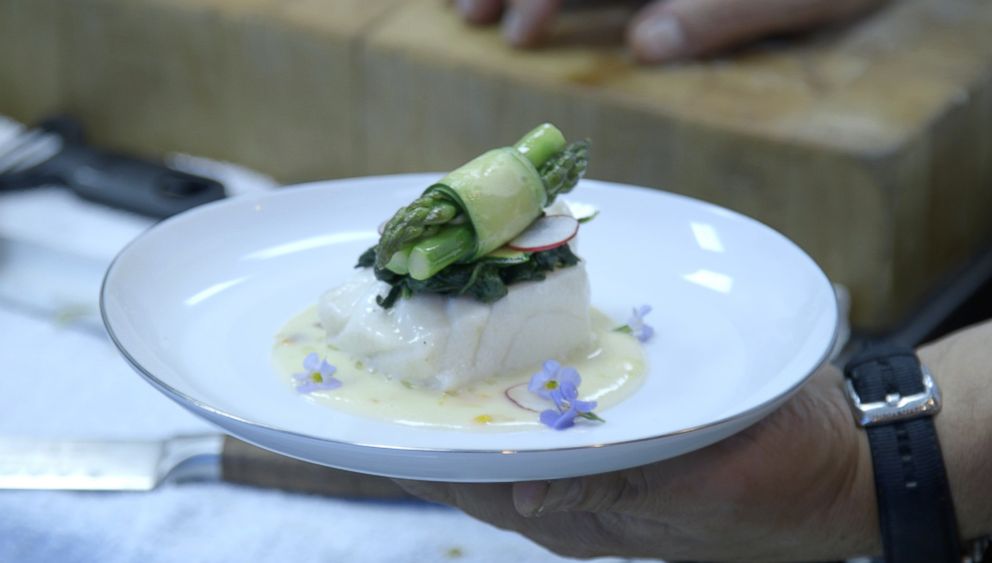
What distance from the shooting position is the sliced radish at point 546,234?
120 centimetres

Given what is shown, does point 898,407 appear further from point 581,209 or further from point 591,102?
point 591,102

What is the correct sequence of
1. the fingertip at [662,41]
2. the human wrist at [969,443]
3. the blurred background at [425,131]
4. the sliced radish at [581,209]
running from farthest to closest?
the fingertip at [662,41] → the blurred background at [425,131] → the sliced radish at [581,209] → the human wrist at [969,443]

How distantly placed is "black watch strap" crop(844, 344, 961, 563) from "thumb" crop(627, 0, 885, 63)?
3.44 feet

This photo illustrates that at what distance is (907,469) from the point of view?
127 cm

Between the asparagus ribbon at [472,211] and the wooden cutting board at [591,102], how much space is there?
862 mm

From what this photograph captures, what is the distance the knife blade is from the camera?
1323 mm

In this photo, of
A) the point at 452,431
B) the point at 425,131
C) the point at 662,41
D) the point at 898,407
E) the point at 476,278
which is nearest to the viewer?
the point at 452,431

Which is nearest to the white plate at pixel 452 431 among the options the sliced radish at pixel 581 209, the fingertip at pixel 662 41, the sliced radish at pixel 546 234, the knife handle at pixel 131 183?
the sliced radish at pixel 581 209

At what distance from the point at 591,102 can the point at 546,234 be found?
96cm

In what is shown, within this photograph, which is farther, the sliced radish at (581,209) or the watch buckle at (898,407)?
the sliced radish at (581,209)

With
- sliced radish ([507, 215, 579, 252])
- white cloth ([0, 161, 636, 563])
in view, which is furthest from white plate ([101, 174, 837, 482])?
white cloth ([0, 161, 636, 563])

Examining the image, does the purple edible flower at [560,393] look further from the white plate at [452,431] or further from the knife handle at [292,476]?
the knife handle at [292,476]

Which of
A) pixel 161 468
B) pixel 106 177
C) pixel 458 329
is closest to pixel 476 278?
pixel 458 329

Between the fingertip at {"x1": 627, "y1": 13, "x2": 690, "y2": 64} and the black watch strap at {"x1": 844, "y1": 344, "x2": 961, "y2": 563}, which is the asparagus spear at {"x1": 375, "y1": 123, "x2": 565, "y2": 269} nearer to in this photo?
the black watch strap at {"x1": 844, "y1": 344, "x2": 961, "y2": 563}
